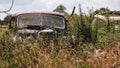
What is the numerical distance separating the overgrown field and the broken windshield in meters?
3.03

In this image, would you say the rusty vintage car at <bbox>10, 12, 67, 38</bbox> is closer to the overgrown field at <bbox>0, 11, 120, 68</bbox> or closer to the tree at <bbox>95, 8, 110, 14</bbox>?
the tree at <bbox>95, 8, 110, 14</bbox>

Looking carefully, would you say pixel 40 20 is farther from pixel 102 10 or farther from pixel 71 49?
pixel 71 49

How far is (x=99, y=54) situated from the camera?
6.14m

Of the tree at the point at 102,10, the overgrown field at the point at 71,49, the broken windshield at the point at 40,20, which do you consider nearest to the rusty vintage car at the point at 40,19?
the broken windshield at the point at 40,20

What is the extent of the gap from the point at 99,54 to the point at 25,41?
2.99 meters

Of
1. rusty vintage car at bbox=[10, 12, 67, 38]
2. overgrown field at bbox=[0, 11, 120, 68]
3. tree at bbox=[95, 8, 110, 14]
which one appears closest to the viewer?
overgrown field at bbox=[0, 11, 120, 68]

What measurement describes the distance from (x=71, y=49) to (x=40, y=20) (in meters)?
5.65

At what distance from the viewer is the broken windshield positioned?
43.6 ft

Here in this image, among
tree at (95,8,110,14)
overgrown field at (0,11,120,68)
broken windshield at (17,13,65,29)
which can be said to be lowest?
broken windshield at (17,13,65,29)

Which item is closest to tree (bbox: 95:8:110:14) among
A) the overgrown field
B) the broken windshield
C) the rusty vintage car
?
the overgrown field

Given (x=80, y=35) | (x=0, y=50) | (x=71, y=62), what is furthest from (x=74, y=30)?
(x=71, y=62)

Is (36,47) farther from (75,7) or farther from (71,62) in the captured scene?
(75,7)

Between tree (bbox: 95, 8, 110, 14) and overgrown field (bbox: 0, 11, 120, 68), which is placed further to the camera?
tree (bbox: 95, 8, 110, 14)

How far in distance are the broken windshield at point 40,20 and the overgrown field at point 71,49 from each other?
303 cm
